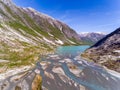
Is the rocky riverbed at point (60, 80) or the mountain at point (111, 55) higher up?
the mountain at point (111, 55)

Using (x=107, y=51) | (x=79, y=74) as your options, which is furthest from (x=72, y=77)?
(x=107, y=51)

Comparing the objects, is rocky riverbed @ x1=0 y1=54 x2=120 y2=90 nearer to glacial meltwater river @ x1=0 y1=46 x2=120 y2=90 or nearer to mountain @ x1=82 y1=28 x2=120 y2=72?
glacial meltwater river @ x1=0 y1=46 x2=120 y2=90

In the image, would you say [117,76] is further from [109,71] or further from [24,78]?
[24,78]

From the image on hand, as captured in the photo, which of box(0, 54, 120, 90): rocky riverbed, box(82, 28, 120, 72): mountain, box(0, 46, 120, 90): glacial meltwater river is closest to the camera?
box(0, 54, 120, 90): rocky riverbed

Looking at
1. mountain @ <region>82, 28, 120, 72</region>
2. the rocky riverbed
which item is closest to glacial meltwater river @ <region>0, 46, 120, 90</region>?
the rocky riverbed

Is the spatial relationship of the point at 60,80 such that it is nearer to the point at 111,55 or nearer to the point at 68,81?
the point at 68,81

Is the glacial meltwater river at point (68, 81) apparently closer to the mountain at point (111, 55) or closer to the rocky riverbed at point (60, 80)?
the rocky riverbed at point (60, 80)

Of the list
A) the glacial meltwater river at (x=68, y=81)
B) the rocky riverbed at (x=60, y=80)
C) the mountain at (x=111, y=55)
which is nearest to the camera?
the rocky riverbed at (x=60, y=80)

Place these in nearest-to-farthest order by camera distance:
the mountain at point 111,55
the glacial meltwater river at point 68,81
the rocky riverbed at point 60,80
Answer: the rocky riverbed at point 60,80
the glacial meltwater river at point 68,81
the mountain at point 111,55

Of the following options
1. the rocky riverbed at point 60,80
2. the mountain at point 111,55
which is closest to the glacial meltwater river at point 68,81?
the rocky riverbed at point 60,80

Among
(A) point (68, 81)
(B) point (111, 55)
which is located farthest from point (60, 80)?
(B) point (111, 55)

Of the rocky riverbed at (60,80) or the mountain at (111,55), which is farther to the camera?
the mountain at (111,55)

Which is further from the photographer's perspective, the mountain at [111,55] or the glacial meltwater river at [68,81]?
the mountain at [111,55]
